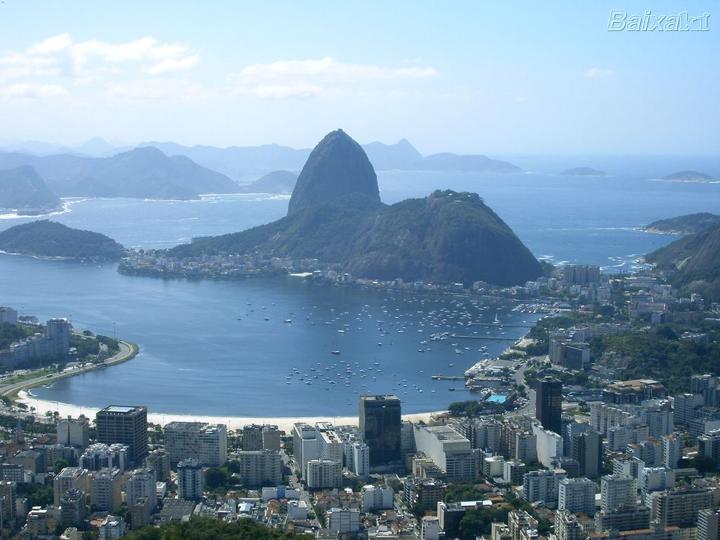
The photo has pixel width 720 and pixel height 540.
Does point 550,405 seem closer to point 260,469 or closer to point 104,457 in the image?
point 260,469

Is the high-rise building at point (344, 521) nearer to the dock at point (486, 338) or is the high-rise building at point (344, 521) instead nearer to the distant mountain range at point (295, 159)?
the dock at point (486, 338)

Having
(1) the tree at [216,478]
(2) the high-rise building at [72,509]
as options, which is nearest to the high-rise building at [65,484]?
(2) the high-rise building at [72,509]

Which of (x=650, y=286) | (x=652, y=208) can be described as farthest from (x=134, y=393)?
(x=652, y=208)

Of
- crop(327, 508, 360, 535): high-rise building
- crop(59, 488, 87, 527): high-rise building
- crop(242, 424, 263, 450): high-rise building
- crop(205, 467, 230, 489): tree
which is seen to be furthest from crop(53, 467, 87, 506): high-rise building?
crop(327, 508, 360, 535): high-rise building

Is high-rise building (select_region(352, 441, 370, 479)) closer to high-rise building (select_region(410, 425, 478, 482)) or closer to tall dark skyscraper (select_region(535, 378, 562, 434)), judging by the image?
high-rise building (select_region(410, 425, 478, 482))

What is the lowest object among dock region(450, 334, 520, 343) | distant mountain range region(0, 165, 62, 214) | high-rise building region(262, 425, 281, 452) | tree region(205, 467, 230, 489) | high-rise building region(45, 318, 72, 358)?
tree region(205, 467, 230, 489)
